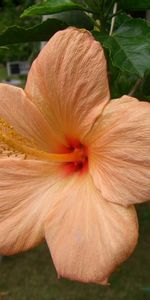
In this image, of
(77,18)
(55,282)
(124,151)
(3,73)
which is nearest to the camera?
(124,151)

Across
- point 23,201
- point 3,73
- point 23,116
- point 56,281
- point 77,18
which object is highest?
point 77,18

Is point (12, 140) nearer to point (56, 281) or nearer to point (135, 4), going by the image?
point (135, 4)

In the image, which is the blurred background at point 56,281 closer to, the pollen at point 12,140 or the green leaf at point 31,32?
the green leaf at point 31,32

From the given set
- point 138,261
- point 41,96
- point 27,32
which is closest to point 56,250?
point 41,96

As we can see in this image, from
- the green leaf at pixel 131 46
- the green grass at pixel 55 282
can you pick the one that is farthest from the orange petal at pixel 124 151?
the green grass at pixel 55 282

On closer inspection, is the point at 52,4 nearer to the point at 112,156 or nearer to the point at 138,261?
the point at 112,156

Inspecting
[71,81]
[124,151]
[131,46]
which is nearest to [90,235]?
[124,151]

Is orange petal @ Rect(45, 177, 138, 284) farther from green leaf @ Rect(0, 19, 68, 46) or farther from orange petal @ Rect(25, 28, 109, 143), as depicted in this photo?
green leaf @ Rect(0, 19, 68, 46)
